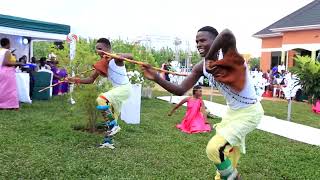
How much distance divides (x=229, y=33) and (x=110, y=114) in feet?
11.7

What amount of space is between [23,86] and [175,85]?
9345 millimetres

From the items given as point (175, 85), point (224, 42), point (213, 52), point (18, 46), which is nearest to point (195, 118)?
point (175, 85)

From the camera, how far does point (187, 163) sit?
6129 millimetres

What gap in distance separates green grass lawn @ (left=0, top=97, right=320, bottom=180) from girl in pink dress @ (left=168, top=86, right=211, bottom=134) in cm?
32

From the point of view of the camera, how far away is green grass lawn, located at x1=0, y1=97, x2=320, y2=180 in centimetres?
542

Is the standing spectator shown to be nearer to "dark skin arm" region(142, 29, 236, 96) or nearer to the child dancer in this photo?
the child dancer

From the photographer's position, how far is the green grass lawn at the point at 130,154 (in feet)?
17.8

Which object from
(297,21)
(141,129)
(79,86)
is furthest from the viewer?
(297,21)

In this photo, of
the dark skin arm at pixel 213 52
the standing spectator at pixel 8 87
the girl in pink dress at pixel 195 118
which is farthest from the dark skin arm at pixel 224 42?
the standing spectator at pixel 8 87

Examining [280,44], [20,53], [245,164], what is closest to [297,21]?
[280,44]

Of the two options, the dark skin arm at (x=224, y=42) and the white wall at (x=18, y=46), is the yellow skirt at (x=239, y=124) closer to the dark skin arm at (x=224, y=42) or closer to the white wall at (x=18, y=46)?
the dark skin arm at (x=224, y=42)

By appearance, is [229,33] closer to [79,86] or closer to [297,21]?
[79,86]

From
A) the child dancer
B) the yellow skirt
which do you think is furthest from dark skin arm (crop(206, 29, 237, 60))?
the child dancer

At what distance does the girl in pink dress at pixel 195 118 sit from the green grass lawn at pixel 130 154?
12.6 inches
